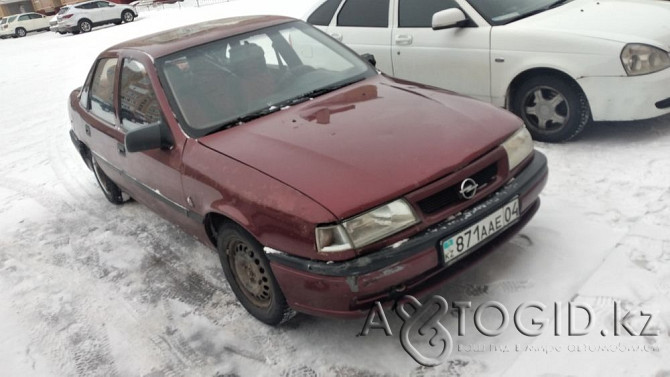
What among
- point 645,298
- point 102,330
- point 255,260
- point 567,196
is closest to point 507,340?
point 645,298

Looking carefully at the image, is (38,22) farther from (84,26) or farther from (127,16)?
(127,16)

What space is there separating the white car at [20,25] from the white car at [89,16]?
274 inches

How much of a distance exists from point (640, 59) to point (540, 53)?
71 centimetres

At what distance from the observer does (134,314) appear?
3367 mm

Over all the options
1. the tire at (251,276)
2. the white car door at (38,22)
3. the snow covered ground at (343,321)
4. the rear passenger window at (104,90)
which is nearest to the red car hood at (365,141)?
the tire at (251,276)

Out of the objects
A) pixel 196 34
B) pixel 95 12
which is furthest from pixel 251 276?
pixel 95 12

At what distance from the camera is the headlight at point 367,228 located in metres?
2.42

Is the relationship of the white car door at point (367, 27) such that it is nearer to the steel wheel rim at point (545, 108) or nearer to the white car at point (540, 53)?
the white car at point (540, 53)

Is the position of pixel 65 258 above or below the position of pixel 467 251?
below

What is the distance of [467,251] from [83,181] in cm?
457

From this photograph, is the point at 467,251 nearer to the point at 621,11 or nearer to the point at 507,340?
the point at 507,340

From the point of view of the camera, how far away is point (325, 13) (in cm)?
600

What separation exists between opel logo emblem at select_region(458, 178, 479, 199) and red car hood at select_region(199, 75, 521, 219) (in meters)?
0.09

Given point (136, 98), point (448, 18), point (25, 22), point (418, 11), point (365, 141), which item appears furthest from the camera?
point (25, 22)
